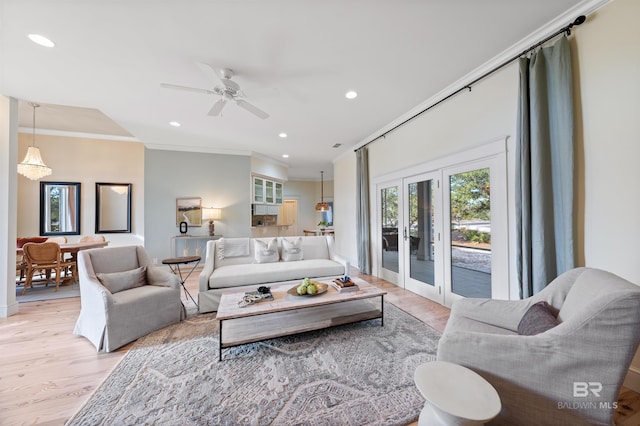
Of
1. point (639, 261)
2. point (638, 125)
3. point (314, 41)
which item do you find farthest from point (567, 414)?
point (314, 41)

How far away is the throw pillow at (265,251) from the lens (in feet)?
12.8

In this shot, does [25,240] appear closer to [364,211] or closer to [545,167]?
[364,211]

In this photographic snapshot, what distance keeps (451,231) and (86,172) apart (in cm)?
798

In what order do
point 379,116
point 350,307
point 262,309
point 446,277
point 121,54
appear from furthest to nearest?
1. point 379,116
2. point 446,277
3. point 350,307
4. point 121,54
5. point 262,309

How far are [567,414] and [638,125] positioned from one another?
Result: 2003mm

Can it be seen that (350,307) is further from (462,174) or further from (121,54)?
(121,54)

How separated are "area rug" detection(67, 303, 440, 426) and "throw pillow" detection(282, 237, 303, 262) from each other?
1.66 m

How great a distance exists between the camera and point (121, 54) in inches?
93.7

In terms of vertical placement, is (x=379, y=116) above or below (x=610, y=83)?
above

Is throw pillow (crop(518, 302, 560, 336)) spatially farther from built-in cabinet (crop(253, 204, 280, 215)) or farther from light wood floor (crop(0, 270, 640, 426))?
built-in cabinet (crop(253, 204, 280, 215))

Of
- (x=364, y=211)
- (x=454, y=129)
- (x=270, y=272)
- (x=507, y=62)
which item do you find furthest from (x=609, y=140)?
(x=270, y=272)

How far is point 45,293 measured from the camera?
3.86m

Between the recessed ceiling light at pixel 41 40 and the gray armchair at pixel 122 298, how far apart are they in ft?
6.85

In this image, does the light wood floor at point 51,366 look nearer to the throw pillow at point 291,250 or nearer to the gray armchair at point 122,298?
the gray armchair at point 122,298
